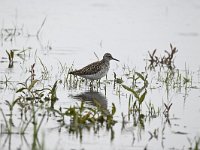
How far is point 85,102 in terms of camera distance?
31.2 ft

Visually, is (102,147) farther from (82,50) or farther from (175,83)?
(82,50)

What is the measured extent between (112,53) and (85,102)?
16.2 ft

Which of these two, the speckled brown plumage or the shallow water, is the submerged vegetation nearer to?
the shallow water

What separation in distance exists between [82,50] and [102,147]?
24.3 feet

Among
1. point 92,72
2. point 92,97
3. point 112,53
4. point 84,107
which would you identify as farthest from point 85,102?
point 112,53

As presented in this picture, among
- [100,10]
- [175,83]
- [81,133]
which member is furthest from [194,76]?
[100,10]

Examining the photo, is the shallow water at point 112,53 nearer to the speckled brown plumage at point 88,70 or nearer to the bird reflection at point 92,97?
the bird reflection at point 92,97

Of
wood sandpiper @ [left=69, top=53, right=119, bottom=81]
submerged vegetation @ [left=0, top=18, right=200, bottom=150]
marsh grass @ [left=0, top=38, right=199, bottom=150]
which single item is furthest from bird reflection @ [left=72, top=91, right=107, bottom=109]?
wood sandpiper @ [left=69, top=53, right=119, bottom=81]

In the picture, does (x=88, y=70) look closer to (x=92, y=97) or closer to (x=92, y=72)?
(x=92, y=72)

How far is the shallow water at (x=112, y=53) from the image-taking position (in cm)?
757

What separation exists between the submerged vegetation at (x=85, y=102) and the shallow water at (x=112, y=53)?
30mm

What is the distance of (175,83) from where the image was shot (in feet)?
36.1

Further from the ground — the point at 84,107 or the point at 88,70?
the point at 88,70

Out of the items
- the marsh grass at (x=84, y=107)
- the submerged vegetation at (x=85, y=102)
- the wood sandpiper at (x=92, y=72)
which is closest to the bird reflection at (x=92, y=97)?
the submerged vegetation at (x=85, y=102)
